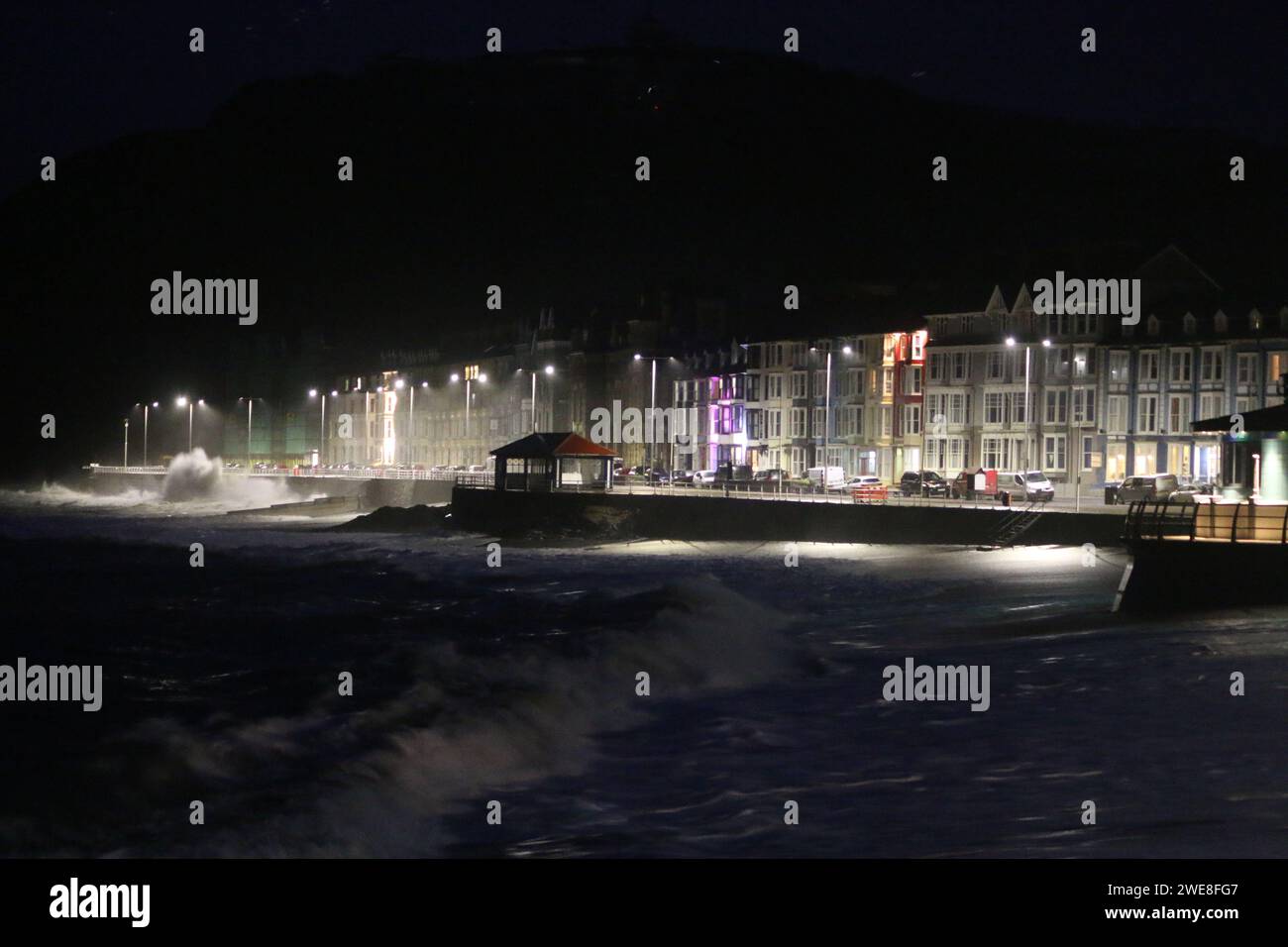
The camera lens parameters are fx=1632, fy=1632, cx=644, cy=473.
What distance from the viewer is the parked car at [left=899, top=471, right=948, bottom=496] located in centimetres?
7869

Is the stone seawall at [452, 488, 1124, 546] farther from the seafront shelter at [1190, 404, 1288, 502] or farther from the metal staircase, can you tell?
the seafront shelter at [1190, 404, 1288, 502]

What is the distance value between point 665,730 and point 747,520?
50.2 m

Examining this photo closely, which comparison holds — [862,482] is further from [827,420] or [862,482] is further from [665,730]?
[665,730]

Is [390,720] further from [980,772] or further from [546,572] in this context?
[546,572]

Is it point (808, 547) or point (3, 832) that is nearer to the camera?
point (3, 832)

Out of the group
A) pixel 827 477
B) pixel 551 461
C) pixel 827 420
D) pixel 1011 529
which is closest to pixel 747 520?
pixel 827 477

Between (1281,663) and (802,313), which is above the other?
(802,313)

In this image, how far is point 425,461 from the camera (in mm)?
178500

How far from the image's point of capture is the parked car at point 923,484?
78.7 m

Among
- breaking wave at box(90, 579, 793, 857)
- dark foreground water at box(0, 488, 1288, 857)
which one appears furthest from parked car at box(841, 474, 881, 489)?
breaking wave at box(90, 579, 793, 857)

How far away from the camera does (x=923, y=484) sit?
80.7 m
